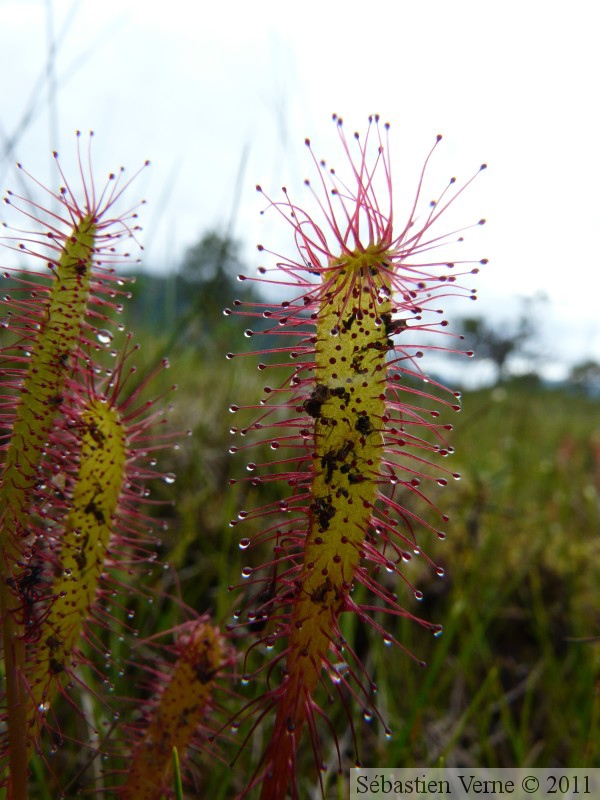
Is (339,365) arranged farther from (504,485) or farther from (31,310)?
(504,485)

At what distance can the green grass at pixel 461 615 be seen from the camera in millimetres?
2799

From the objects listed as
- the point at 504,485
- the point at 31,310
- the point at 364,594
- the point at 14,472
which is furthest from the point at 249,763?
the point at 504,485

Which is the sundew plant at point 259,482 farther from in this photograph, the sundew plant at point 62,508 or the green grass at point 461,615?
the green grass at point 461,615

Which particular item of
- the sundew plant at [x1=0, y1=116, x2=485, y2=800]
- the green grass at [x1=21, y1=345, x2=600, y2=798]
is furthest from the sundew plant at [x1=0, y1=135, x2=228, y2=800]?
the green grass at [x1=21, y1=345, x2=600, y2=798]

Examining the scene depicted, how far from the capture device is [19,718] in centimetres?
126

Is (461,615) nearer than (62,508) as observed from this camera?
No

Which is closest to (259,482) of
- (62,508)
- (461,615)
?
(62,508)

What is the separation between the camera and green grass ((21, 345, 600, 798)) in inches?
110

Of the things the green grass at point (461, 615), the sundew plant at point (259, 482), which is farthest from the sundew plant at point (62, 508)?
the green grass at point (461, 615)

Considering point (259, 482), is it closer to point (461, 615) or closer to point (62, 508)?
point (62, 508)

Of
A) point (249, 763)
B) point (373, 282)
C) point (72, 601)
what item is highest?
point (373, 282)

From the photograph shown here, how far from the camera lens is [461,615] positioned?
377 cm

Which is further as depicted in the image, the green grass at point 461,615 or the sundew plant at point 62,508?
the green grass at point 461,615

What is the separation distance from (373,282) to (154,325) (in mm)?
6671
